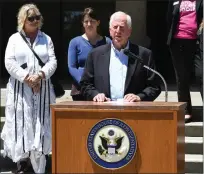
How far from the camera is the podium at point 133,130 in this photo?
12.8 ft

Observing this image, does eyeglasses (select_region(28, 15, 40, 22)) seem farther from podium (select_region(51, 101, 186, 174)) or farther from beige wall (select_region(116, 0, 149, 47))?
beige wall (select_region(116, 0, 149, 47))

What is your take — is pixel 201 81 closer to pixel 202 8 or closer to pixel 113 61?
pixel 202 8

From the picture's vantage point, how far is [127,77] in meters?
4.75

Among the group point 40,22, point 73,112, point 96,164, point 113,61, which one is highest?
point 40,22

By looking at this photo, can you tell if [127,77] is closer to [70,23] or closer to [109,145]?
[109,145]

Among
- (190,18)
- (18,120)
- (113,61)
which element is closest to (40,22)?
(18,120)

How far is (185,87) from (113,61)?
2.81 metres

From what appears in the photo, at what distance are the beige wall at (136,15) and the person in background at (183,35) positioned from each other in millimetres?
4012

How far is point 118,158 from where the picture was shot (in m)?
3.97

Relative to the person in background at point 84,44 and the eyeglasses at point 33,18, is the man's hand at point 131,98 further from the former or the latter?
the eyeglasses at point 33,18

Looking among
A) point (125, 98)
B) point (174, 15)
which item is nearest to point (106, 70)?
point (125, 98)

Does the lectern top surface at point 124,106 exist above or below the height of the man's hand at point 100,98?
below

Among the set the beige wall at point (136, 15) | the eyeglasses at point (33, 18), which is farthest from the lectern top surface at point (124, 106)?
the beige wall at point (136, 15)

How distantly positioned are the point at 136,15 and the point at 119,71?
6.78 meters
